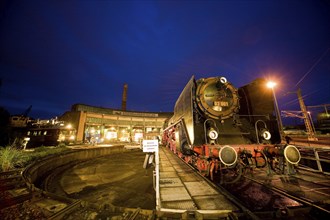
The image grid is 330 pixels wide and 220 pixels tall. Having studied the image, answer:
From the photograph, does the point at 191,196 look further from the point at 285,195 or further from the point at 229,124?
the point at 229,124

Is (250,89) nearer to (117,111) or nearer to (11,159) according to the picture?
(11,159)

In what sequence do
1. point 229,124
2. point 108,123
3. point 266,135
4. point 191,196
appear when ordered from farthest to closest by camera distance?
1. point 108,123
2. point 229,124
3. point 266,135
4. point 191,196

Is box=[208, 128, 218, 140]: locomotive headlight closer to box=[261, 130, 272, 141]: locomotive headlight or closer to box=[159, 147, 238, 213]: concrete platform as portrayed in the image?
box=[159, 147, 238, 213]: concrete platform

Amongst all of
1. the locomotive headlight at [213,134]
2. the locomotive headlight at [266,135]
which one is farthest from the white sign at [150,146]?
the locomotive headlight at [266,135]

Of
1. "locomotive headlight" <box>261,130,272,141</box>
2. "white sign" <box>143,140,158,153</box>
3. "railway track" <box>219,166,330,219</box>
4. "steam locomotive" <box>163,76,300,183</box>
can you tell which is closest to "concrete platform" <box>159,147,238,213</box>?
"railway track" <box>219,166,330,219</box>

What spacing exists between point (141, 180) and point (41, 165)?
4.56 metres

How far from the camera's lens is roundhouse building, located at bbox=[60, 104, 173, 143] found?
81.3ft

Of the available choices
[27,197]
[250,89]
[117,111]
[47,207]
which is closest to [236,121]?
[250,89]

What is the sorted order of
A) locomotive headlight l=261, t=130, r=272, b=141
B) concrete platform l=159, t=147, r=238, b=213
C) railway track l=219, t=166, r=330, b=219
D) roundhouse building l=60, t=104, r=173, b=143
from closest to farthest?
railway track l=219, t=166, r=330, b=219 < concrete platform l=159, t=147, r=238, b=213 < locomotive headlight l=261, t=130, r=272, b=141 < roundhouse building l=60, t=104, r=173, b=143

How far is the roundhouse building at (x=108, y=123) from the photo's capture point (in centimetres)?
2478

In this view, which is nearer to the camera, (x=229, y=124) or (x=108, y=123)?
(x=229, y=124)

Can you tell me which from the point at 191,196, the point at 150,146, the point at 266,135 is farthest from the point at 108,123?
the point at 266,135

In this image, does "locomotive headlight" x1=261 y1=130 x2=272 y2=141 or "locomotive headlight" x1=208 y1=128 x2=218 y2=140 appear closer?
"locomotive headlight" x1=208 y1=128 x2=218 y2=140

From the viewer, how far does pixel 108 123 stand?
97.6 ft
